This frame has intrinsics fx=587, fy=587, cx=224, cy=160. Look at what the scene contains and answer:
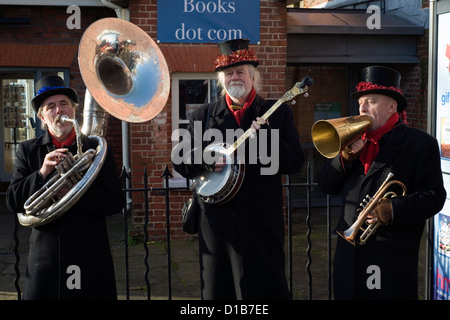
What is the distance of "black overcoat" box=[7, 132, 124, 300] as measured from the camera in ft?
10.5

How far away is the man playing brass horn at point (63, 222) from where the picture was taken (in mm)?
3209

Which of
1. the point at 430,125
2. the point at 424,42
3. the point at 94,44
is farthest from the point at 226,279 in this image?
the point at 424,42

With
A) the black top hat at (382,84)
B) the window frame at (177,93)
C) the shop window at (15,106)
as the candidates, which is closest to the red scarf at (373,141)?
the black top hat at (382,84)

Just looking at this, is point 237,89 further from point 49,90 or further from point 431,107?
point 431,107

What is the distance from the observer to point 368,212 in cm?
308

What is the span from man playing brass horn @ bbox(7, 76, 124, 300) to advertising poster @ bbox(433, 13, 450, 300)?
2.26 m

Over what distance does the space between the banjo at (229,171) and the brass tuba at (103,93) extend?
0.57 metres

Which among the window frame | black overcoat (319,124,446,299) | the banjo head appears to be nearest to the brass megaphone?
black overcoat (319,124,446,299)

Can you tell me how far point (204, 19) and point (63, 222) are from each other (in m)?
4.42

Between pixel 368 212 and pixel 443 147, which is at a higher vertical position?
pixel 443 147

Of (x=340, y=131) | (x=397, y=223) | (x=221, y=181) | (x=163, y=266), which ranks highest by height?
(x=340, y=131)

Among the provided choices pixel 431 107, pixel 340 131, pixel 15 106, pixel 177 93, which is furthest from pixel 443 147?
pixel 15 106

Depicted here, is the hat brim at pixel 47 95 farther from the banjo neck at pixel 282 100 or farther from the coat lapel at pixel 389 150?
the coat lapel at pixel 389 150
